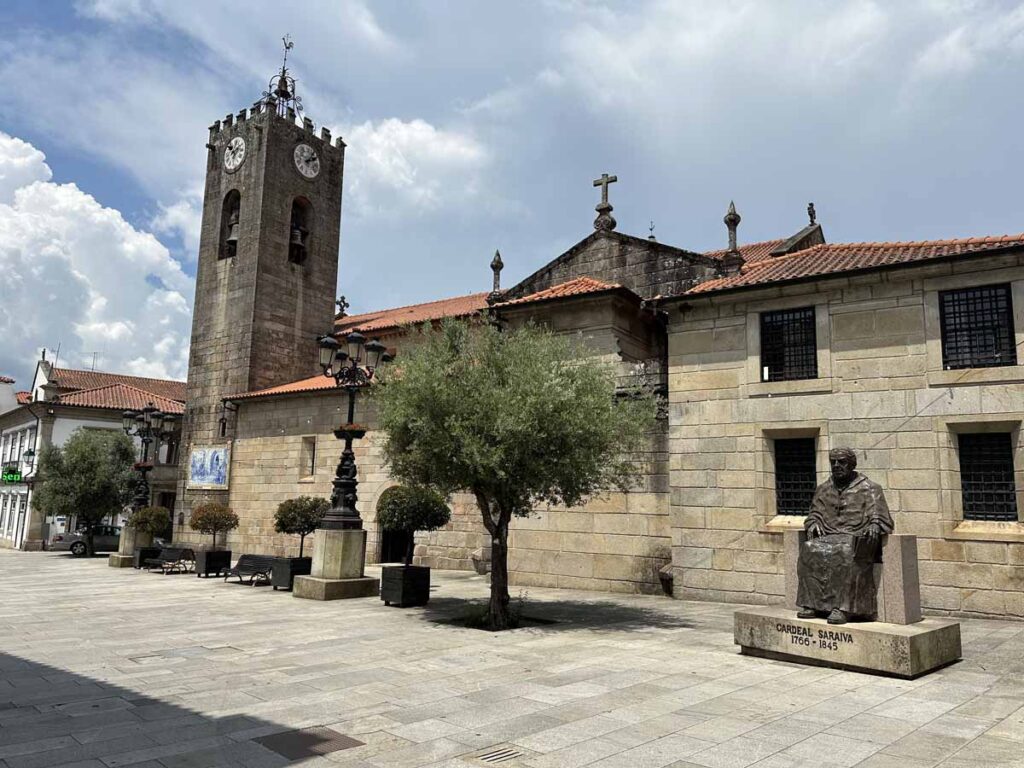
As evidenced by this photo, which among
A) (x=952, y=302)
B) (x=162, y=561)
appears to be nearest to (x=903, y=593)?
(x=952, y=302)

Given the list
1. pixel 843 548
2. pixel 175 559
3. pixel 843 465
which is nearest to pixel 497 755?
pixel 843 548

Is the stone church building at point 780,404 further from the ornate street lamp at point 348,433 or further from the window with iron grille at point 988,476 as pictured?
the ornate street lamp at point 348,433

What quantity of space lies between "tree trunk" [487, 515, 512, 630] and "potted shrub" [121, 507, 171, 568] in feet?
46.2

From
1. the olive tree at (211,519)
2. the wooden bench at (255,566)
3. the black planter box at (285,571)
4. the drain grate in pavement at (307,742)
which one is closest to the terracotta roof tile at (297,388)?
the olive tree at (211,519)

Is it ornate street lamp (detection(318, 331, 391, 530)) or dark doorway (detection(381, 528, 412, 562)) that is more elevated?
ornate street lamp (detection(318, 331, 391, 530))

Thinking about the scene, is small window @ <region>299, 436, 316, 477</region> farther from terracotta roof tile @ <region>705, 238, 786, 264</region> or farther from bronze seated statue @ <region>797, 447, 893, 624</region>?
bronze seated statue @ <region>797, 447, 893, 624</region>

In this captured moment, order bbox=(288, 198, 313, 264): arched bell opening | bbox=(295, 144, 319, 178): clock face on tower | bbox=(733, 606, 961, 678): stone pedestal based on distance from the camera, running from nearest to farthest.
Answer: bbox=(733, 606, 961, 678): stone pedestal, bbox=(288, 198, 313, 264): arched bell opening, bbox=(295, 144, 319, 178): clock face on tower

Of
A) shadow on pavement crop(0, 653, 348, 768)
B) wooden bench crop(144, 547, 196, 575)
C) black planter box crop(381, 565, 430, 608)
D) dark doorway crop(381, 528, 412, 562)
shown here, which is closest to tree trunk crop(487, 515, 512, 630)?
black planter box crop(381, 565, 430, 608)

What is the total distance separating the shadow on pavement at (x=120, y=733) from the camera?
15.7 feet

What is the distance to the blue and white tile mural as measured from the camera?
27859mm

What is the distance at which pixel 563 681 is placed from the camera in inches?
283

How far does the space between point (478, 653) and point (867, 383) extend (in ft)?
28.4

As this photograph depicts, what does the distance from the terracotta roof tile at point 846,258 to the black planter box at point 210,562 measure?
44.5 feet

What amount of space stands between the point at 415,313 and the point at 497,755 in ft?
86.6
